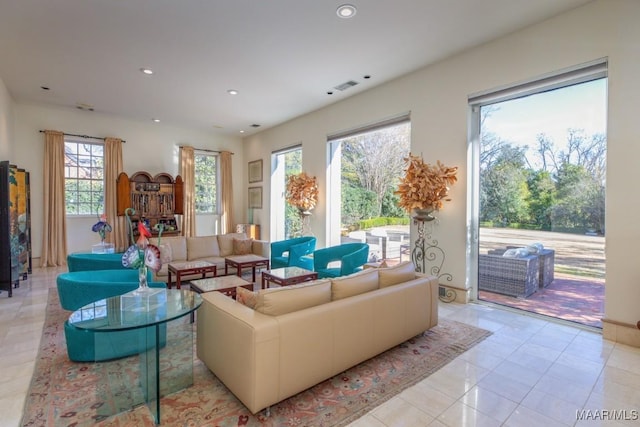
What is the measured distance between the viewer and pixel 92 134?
23.0 feet

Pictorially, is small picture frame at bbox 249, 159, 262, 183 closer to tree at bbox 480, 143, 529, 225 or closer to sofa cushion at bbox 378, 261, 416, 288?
tree at bbox 480, 143, 529, 225

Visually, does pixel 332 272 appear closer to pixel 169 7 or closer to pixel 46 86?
pixel 169 7

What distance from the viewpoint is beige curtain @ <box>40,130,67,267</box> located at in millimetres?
6441

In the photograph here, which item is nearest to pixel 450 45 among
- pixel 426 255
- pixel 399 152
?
pixel 399 152

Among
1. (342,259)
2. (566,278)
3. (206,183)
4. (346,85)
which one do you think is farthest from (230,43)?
(206,183)

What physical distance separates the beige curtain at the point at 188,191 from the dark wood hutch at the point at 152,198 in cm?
23

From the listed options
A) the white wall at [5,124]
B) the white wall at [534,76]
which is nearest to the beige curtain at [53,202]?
the white wall at [5,124]

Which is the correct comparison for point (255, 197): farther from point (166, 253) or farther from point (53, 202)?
point (53, 202)

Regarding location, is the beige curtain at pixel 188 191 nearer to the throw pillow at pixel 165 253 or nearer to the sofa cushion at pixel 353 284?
the throw pillow at pixel 165 253

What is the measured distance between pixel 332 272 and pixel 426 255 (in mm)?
1425

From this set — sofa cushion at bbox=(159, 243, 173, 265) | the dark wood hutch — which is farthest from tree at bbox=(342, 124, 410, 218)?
the dark wood hutch

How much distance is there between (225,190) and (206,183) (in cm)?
54

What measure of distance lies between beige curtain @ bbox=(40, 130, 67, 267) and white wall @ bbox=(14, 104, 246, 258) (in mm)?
163

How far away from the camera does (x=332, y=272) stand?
4691 millimetres
